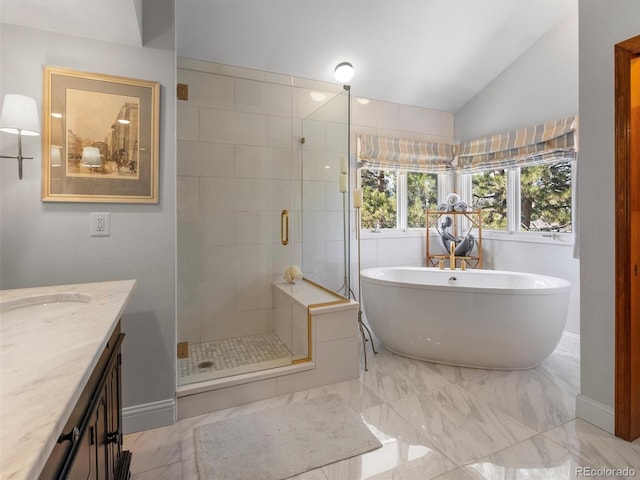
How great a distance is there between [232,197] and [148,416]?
1680mm

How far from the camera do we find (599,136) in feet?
6.23

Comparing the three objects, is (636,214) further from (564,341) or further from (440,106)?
(440,106)

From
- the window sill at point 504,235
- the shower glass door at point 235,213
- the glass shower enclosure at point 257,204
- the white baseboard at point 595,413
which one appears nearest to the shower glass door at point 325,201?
the glass shower enclosure at point 257,204

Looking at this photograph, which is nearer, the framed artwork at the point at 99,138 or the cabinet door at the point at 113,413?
the cabinet door at the point at 113,413

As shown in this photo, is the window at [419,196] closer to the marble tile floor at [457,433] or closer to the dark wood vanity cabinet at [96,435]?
the marble tile floor at [457,433]

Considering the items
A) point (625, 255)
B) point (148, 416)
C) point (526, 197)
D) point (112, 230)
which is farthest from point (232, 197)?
point (526, 197)

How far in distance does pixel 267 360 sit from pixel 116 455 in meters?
1.23

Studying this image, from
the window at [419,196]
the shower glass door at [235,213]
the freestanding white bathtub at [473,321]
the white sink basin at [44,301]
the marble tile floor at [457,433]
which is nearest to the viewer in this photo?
the white sink basin at [44,301]

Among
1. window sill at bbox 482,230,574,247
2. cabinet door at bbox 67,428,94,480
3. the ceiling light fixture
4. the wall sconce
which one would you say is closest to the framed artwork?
the wall sconce

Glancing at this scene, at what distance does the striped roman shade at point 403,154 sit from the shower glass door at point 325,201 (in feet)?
3.02

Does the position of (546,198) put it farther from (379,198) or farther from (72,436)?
(72,436)

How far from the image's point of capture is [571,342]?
3.20 m

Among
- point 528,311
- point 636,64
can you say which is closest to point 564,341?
point 528,311

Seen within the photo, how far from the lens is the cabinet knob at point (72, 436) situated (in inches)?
27.6
